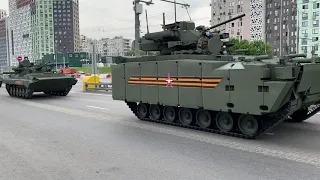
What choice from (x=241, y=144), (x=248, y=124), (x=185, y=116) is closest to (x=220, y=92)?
(x=248, y=124)

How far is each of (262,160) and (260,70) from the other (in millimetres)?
2019

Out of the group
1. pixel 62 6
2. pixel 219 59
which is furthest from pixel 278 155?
pixel 62 6

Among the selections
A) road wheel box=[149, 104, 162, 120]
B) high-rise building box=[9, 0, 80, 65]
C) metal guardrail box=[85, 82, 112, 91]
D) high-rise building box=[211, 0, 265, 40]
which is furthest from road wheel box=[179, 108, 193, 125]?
high-rise building box=[211, 0, 265, 40]

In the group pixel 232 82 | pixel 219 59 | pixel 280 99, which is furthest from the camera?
pixel 219 59

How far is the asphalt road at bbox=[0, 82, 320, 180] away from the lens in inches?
235

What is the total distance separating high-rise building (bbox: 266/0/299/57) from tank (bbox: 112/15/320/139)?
81.3 metres

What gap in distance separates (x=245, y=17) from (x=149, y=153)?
284 feet

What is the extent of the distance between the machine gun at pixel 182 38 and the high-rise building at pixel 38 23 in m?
46.8

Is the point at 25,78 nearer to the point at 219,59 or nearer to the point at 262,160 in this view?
the point at 219,59

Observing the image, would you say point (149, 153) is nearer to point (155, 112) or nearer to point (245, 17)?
point (155, 112)

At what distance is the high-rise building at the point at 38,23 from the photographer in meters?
58.5

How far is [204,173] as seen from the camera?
5.92m

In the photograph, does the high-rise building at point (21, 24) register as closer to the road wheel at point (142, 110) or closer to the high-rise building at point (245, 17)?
the high-rise building at point (245, 17)

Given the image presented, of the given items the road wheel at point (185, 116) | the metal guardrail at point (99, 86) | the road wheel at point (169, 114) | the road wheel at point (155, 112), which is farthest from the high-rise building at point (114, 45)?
the road wheel at point (185, 116)
